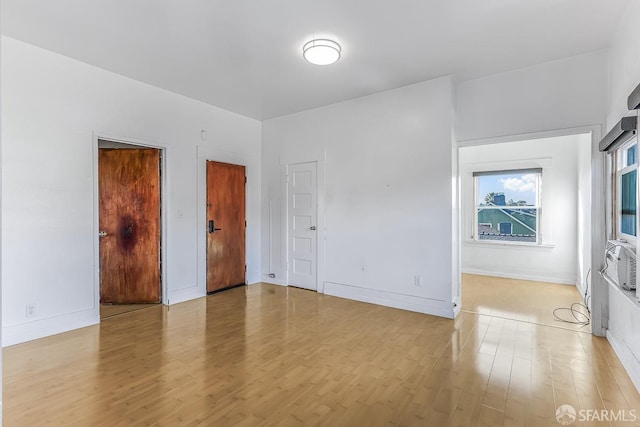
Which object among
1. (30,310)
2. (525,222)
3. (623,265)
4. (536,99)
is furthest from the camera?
(525,222)

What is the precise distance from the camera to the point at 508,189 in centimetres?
659

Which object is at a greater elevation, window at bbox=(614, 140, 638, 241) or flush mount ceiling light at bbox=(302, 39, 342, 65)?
flush mount ceiling light at bbox=(302, 39, 342, 65)

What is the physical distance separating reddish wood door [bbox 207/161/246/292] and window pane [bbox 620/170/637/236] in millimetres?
4846

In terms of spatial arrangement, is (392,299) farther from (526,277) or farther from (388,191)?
(526,277)

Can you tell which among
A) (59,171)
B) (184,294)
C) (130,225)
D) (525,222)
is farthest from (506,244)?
(59,171)

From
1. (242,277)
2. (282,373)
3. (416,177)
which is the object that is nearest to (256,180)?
(242,277)

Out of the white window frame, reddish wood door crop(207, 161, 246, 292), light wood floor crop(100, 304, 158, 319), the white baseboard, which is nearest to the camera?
the white window frame

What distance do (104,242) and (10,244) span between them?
133cm

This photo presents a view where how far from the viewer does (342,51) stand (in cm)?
358

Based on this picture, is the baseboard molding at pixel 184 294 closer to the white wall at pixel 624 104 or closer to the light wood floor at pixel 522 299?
the light wood floor at pixel 522 299

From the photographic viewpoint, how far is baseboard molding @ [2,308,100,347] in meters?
3.34

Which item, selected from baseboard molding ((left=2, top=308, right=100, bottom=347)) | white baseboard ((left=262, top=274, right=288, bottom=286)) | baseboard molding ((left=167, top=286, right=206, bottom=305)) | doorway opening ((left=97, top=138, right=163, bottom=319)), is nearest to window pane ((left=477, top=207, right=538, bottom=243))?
white baseboard ((left=262, top=274, right=288, bottom=286))

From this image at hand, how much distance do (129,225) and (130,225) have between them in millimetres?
16

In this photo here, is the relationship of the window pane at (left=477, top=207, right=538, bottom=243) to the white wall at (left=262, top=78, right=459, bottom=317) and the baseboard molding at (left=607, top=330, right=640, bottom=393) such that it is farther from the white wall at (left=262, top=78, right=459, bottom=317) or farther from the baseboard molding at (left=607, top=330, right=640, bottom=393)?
the baseboard molding at (left=607, top=330, right=640, bottom=393)
